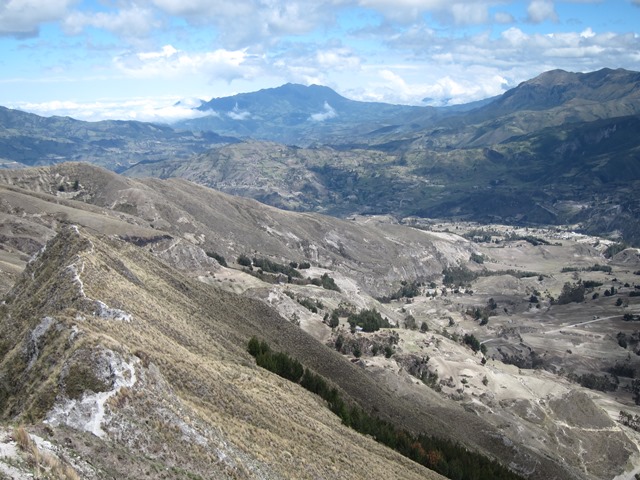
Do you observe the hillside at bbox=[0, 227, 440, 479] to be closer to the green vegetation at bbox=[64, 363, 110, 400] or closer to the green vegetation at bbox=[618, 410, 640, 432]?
the green vegetation at bbox=[64, 363, 110, 400]

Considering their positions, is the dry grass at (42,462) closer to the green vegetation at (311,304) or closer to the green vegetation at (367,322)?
the green vegetation at (367,322)

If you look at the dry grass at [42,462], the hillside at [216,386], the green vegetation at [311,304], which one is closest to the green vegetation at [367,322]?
the hillside at [216,386]

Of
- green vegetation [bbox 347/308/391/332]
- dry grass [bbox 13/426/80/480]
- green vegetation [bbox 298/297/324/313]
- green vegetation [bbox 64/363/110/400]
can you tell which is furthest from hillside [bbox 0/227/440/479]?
green vegetation [bbox 298/297/324/313]

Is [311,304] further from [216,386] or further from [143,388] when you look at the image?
[143,388]

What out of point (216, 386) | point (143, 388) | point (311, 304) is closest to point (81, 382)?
point (143, 388)

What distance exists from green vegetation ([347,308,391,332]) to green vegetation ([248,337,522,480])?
66222 millimetres

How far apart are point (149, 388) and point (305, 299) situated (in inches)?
5666

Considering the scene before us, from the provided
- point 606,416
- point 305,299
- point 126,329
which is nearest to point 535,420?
point 606,416

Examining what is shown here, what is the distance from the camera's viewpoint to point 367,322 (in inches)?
6683

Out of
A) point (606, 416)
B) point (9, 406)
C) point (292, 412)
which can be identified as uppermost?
point (9, 406)

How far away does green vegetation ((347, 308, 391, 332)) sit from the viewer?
165 m

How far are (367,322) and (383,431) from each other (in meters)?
82.3

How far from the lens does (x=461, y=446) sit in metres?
104

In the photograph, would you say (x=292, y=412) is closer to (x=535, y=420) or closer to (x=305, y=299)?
(x=535, y=420)
